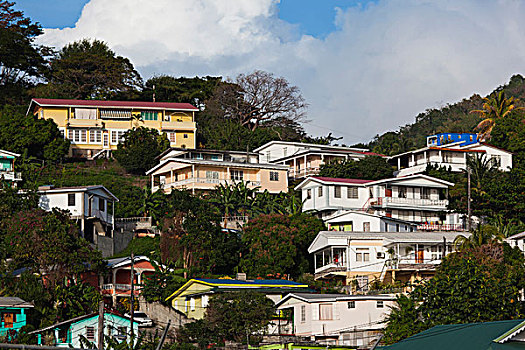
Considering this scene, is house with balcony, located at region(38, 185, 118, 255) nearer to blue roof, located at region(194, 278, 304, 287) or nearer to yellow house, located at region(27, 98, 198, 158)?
blue roof, located at region(194, 278, 304, 287)

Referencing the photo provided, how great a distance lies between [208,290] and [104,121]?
122 ft

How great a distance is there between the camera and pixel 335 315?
36.9 m

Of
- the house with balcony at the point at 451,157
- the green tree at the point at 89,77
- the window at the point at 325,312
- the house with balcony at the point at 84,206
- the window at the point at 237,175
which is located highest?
the green tree at the point at 89,77

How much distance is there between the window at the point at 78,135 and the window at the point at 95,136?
1.82ft

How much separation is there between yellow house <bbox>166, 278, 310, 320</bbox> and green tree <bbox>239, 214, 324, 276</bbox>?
Answer: 12.2 feet

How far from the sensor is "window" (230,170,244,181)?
62991mm

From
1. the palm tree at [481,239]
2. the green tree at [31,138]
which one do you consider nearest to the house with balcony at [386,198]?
the palm tree at [481,239]

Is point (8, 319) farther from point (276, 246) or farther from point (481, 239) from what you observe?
point (481, 239)

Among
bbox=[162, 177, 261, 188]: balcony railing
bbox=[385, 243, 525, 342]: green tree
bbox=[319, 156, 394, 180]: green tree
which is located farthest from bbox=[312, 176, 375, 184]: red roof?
bbox=[385, 243, 525, 342]: green tree

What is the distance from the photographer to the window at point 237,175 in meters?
63.0

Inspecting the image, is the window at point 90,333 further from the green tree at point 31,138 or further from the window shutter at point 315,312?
the green tree at point 31,138

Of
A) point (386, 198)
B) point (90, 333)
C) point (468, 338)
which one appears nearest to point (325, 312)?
point (90, 333)

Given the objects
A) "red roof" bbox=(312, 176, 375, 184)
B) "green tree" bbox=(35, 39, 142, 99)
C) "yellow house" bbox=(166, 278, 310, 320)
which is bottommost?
"yellow house" bbox=(166, 278, 310, 320)

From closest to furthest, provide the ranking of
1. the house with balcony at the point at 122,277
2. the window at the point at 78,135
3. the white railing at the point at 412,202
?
1. the house with balcony at the point at 122,277
2. the white railing at the point at 412,202
3. the window at the point at 78,135
